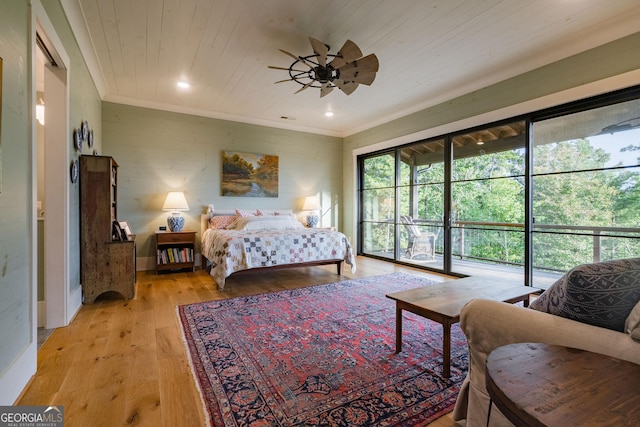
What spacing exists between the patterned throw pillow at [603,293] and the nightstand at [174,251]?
4545 mm

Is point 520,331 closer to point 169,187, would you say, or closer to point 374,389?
point 374,389

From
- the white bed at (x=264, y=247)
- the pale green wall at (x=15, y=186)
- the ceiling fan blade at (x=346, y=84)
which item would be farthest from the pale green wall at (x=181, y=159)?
the pale green wall at (x=15, y=186)

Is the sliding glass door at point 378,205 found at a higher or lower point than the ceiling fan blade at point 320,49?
lower

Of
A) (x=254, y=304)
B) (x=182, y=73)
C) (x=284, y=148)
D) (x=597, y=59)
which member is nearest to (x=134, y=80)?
(x=182, y=73)

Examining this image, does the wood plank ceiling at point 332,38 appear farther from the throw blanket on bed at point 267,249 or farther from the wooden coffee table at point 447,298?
the wooden coffee table at point 447,298

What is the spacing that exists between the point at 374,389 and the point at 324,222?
193 inches

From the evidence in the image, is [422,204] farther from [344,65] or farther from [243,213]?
[243,213]

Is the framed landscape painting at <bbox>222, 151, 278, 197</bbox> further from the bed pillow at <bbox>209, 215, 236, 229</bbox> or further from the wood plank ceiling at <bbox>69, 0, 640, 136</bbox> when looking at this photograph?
the wood plank ceiling at <bbox>69, 0, 640, 136</bbox>

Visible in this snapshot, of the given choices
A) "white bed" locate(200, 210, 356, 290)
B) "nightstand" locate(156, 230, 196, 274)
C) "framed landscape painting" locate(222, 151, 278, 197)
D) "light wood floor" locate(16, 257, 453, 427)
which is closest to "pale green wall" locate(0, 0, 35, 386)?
"light wood floor" locate(16, 257, 453, 427)

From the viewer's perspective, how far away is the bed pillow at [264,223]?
15.3ft

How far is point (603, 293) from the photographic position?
1.02 metres

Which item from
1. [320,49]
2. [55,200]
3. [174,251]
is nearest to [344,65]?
Answer: [320,49]

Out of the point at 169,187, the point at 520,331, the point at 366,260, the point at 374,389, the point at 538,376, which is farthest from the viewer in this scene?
the point at 366,260

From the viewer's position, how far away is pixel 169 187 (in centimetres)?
497
